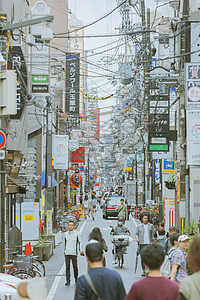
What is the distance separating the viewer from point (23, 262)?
46.8 feet

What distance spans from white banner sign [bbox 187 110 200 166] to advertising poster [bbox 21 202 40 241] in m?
6.19

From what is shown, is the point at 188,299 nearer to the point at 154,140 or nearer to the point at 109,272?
the point at 109,272

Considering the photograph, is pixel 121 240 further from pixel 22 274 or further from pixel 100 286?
pixel 100 286

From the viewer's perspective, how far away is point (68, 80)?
4491cm

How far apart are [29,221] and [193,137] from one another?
6.74 meters

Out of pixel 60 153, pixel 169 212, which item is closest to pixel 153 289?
pixel 169 212

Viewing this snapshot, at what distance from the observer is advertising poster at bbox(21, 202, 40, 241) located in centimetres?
2175

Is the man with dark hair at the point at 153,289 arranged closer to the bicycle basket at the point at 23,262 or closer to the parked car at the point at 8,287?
the parked car at the point at 8,287

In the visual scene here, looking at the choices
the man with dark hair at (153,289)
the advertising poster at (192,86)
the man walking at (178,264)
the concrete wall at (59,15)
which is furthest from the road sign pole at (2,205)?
the concrete wall at (59,15)

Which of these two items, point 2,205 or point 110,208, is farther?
point 110,208

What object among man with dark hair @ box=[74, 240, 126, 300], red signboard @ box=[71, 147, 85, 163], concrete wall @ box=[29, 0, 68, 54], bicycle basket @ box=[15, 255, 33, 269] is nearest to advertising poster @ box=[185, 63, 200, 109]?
bicycle basket @ box=[15, 255, 33, 269]

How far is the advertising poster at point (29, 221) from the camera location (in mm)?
21750

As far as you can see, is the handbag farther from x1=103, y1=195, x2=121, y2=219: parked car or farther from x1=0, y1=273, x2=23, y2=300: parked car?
x1=103, y1=195, x2=121, y2=219: parked car

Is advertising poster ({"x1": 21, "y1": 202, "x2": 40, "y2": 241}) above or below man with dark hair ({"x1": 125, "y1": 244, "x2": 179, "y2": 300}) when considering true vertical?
below
